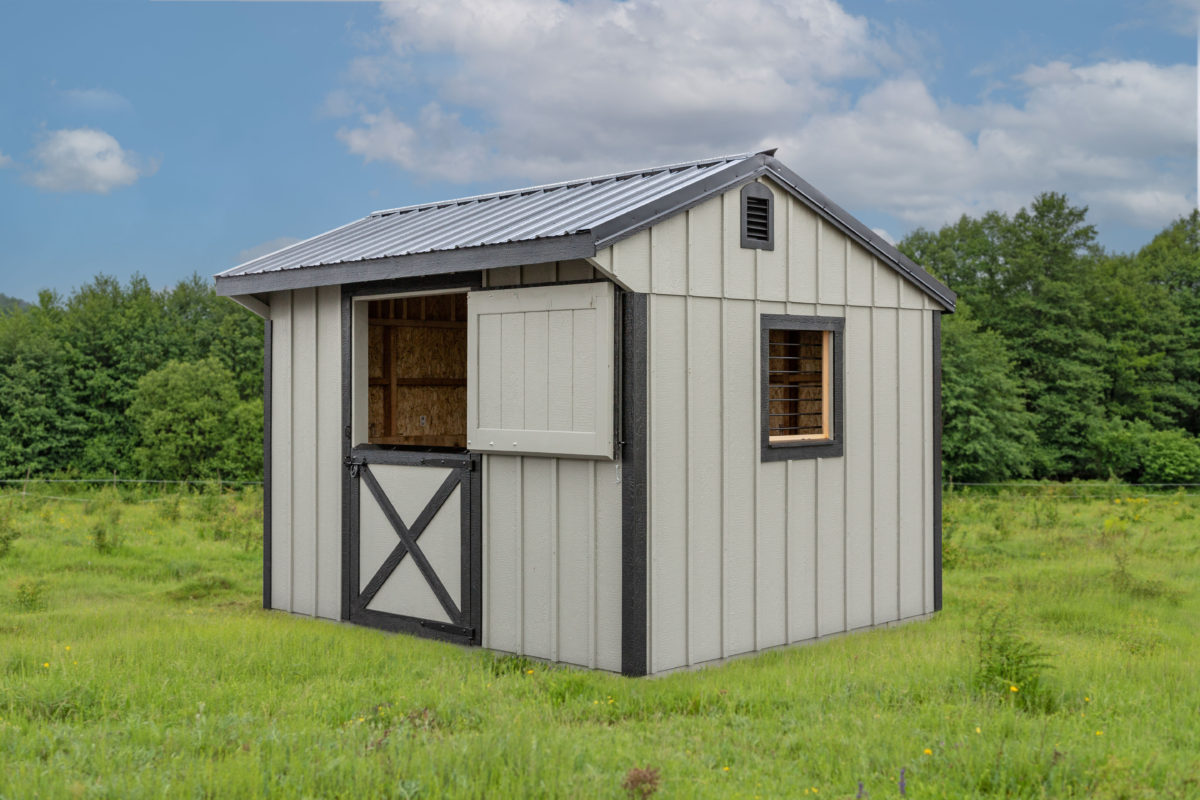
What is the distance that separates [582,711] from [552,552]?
1.66 meters

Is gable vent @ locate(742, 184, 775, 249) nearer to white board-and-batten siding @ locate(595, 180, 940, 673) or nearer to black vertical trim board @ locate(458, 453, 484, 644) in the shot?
white board-and-batten siding @ locate(595, 180, 940, 673)

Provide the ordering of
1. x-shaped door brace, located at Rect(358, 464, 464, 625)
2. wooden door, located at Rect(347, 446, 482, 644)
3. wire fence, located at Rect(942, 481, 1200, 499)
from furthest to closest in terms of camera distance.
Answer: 1. wire fence, located at Rect(942, 481, 1200, 499)
2. x-shaped door brace, located at Rect(358, 464, 464, 625)
3. wooden door, located at Rect(347, 446, 482, 644)

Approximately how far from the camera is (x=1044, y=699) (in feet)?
20.6

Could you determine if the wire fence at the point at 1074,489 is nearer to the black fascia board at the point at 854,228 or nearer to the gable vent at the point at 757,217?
the black fascia board at the point at 854,228

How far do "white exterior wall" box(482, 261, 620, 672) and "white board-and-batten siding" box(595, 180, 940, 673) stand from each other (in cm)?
33

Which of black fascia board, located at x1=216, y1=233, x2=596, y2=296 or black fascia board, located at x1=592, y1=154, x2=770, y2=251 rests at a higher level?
black fascia board, located at x1=592, y1=154, x2=770, y2=251

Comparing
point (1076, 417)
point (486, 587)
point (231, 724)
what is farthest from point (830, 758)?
point (1076, 417)

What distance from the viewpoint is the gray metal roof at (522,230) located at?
752 centimetres

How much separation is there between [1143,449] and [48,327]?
4302 cm

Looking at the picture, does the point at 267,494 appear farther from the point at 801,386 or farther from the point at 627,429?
the point at 801,386

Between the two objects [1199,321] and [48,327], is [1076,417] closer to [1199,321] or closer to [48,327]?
[1199,321]

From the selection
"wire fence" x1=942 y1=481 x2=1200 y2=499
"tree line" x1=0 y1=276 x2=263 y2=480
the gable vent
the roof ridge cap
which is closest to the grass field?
the gable vent

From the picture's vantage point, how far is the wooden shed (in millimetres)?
7590

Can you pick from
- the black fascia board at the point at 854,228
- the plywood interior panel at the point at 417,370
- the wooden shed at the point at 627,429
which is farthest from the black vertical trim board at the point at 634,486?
the plywood interior panel at the point at 417,370
